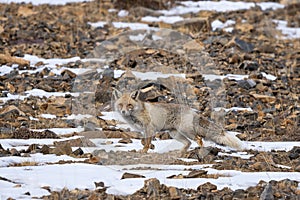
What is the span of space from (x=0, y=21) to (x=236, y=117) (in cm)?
1056

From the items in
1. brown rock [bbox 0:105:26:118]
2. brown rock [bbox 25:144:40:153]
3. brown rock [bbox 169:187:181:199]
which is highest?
brown rock [bbox 169:187:181:199]

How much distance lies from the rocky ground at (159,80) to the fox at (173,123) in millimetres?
340

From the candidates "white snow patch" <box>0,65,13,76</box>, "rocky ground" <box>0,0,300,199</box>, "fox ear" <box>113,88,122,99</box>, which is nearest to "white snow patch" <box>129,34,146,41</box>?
"rocky ground" <box>0,0,300,199</box>

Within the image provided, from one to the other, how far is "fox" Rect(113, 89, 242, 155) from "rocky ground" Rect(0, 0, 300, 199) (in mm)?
340

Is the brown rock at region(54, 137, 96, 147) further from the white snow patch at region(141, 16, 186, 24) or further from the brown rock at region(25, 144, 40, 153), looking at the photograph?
the white snow patch at region(141, 16, 186, 24)

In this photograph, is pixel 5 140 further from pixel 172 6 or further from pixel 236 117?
pixel 172 6

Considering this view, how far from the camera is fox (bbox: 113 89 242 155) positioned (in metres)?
10.9

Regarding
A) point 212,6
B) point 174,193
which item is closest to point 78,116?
point 174,193

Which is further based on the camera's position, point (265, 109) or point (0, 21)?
point (0, 21)

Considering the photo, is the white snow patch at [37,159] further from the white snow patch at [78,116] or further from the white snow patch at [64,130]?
the white snow patch at [78,116]

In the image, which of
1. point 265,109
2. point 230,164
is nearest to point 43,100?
point 265,109

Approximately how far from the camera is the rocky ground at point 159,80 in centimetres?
984

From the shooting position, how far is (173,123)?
11039 millimetres

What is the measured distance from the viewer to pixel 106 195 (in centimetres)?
767
